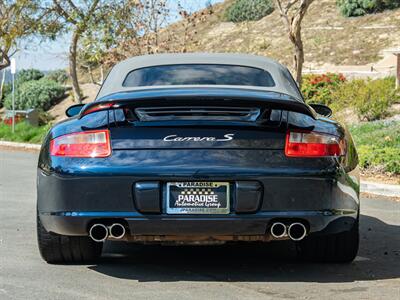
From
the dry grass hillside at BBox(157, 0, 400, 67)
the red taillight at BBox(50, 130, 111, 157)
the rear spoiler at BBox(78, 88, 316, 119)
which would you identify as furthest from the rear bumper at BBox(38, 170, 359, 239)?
the dry grass hillside at BBox(157, 0, 400, 67)

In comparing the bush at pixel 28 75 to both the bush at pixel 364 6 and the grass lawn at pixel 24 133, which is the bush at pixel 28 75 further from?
the bush at pixel 364 6

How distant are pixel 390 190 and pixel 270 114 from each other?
20.8ft

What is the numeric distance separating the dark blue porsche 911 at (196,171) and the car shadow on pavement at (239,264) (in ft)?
1.15

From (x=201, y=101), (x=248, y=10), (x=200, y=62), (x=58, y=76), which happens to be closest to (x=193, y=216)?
(x=201, y=101)

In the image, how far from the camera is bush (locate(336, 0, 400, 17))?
43375 mm

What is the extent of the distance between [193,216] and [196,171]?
0.93ft

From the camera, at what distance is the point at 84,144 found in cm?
621

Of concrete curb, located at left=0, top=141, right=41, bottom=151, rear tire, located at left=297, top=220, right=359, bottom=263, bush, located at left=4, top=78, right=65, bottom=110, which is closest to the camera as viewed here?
rear tire, located at left=297, top=220, right=359, bottom=263

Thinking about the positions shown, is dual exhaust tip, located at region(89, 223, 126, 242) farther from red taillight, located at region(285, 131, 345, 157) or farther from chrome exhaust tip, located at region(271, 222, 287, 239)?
red taillight, located at region(285, 131, 345, 157)

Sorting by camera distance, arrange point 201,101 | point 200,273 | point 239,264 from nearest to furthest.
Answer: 1. point 201,101
2. point 200,273
3. point 239,264

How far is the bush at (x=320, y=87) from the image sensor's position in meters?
24.6

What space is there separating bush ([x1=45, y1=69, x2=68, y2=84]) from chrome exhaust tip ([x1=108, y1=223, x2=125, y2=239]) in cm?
3547

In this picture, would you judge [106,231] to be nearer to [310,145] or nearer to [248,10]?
[310,145]

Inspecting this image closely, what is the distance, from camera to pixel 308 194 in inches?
Result: 242
